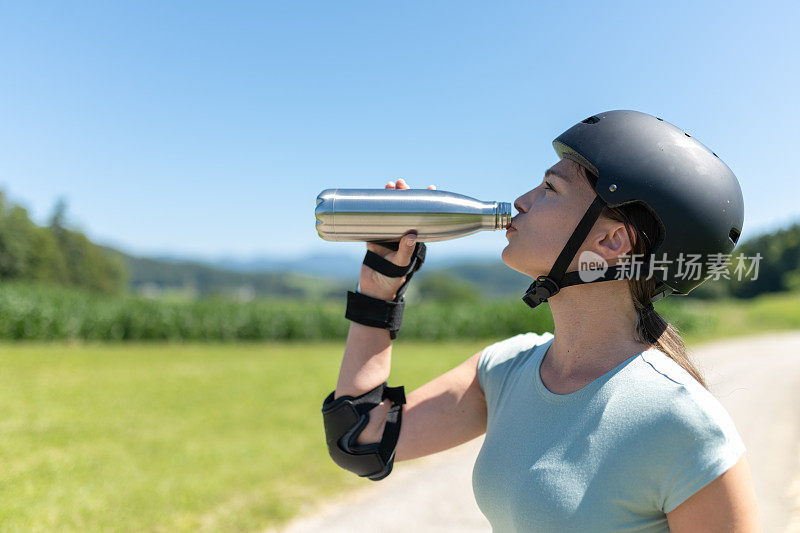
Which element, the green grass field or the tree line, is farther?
the tree line

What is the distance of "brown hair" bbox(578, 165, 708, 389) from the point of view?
190 cm

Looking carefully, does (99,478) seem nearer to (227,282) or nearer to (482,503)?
(482,503)

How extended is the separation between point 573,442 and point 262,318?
26.9 meters

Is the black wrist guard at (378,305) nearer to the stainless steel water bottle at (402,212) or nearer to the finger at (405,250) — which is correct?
the finger at (405,250)

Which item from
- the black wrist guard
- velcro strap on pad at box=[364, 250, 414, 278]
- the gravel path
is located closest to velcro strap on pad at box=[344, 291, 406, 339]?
the black wrist guard

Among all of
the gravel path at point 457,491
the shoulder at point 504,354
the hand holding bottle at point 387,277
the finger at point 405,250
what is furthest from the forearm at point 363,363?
the gravel path at point 457,491

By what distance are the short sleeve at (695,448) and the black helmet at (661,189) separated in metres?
0.57

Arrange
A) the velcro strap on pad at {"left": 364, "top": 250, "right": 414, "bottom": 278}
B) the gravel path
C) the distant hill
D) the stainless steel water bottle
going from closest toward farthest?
the stainless steel water bottle, the velcro strap on pad at {"left": 364, "top": 250, "right": 414, "bottom": 278}, the gravel path, the distant hill

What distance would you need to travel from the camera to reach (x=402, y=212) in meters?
2.12

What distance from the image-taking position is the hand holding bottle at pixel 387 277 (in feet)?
7.18

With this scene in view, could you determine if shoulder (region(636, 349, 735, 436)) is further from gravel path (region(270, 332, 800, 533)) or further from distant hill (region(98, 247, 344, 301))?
distant hill (region(98, 247, 344, 301))

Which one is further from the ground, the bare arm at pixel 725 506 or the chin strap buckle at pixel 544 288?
the chin strap buckle at pixel 544 288

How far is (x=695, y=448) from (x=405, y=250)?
47.7 inches

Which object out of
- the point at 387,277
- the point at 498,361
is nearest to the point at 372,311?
the point at 387,277
